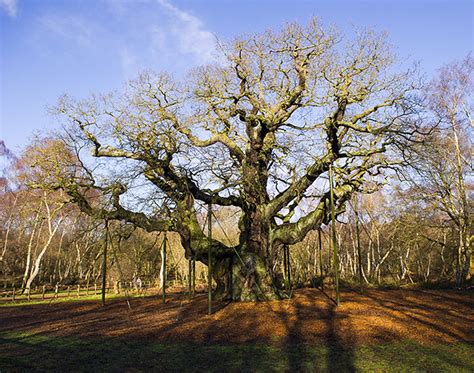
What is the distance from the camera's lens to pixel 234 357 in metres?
6.32

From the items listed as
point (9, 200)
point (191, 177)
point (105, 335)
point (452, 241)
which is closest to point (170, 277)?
point (9, 200)

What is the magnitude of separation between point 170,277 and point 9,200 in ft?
58.6

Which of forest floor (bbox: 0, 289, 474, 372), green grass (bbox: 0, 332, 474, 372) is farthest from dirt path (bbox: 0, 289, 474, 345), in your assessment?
green grass (bbox: 0, 332, 474, 372)

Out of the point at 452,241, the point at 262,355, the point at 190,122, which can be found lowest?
the point at 262,355

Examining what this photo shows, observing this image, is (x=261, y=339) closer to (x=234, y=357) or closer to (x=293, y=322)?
(x=234, y=357)

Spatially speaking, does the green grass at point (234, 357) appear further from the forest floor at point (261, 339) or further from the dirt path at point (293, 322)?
the dirt path at point (293, 322)

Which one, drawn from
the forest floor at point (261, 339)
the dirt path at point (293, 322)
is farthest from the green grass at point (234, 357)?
the dirt path at point (293, 322)

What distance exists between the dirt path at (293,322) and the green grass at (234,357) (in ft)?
1.82

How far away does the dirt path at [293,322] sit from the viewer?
25.0ft

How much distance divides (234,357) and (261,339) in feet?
4.51

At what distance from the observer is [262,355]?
6371 mm

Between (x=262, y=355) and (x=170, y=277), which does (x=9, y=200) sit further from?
(x=262, y=355)

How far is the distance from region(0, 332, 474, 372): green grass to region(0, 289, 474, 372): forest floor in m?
0.02

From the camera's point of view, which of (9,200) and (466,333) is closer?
(466,333)
